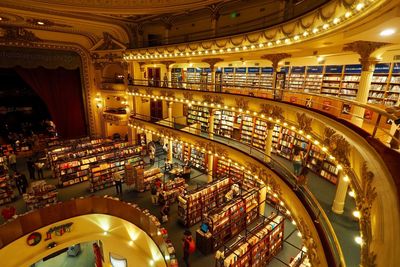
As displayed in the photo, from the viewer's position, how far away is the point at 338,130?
15.4 feet

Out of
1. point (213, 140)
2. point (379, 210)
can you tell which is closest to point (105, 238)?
point (213, 140)

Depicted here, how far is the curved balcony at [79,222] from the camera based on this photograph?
27.2 ft

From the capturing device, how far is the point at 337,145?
14.9 ft

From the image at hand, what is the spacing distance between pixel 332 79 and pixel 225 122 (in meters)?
6.18

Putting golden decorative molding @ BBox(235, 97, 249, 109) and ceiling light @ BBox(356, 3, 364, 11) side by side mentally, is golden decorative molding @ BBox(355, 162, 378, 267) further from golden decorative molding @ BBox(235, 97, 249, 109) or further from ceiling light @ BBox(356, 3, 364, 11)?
golden decorative molding @ BBox(235, 97, 249, 109)

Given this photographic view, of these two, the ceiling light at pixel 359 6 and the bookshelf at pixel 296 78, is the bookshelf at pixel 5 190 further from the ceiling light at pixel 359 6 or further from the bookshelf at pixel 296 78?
the bookshelf at pixel 296 78

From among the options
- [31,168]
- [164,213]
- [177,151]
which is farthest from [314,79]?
[31,168]

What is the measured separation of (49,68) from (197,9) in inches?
425

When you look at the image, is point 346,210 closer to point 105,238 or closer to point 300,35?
point 300,35

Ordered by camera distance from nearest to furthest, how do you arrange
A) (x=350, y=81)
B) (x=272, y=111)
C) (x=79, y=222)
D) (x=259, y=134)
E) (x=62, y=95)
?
(x=272, y=111) < (x=350, y=81) < (x=79, y=222) < (x=259, y=134) < (x=62, y=95)

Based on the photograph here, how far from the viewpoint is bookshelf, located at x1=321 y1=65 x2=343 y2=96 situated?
30.9 ft

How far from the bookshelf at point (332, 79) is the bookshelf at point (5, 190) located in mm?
15110

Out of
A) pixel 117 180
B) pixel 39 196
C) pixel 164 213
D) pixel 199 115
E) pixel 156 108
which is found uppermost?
pixel 156 108

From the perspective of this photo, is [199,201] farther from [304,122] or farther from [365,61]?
[365,61]
